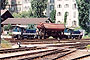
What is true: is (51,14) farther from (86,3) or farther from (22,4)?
(86,3)

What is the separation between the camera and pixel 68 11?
83.9 meters

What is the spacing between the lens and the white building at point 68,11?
83250 mm

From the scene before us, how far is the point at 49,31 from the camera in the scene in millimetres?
44062

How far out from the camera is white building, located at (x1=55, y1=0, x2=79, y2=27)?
83250 mm

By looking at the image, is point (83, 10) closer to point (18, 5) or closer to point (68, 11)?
point (68, 11)

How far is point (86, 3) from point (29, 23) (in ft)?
51.3

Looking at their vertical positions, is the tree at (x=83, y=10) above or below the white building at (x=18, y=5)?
below

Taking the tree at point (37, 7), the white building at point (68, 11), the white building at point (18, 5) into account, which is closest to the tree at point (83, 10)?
the tree at point (37, 7)

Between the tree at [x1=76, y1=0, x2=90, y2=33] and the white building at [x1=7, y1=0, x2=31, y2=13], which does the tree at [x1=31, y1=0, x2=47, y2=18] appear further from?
the tree at [x1=76, y1=0, x2=90, y2=33]

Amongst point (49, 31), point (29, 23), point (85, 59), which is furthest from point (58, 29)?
point (85, 59)

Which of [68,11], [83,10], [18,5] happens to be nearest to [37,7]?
[68,11]

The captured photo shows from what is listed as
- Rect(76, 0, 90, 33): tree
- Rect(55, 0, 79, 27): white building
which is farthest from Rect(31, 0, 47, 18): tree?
Rect(76, 0, 90, 33): tree

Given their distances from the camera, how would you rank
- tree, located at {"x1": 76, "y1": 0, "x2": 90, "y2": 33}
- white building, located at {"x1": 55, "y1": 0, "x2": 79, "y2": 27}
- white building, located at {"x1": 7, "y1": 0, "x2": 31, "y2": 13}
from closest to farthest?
1. tree, located at {"x1": 76, "y1": 0, "x2": 90, "y2": 33}
2. white building, located at {"x1": 55, "y1": 0, "x2": 79, "y2": 27}
3. white building, located at {"x1": 7, "y1": 0, "x2": 31, "y2": 13}

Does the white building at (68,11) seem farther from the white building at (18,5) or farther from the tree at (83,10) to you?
the tree at (83,10)
